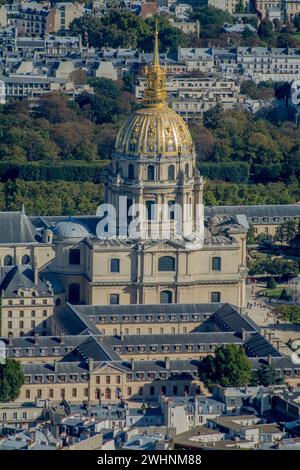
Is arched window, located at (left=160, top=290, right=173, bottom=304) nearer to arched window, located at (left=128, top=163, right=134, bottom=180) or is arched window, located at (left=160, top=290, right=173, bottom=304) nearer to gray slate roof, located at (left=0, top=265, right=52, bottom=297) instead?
arched window, located at (left=128, top=163, right=134, bottom=180)

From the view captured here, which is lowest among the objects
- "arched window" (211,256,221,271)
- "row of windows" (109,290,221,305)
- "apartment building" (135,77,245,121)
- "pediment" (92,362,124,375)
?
"pediment" (92,362,124,375)

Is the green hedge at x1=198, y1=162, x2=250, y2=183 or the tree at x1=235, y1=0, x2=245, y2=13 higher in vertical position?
the tree at x1=235, y1=0, x2=245, y2=13

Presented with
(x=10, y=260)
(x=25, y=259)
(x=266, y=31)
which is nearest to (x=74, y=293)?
(x=25, y=259)

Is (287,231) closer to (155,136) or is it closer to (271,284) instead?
(271,284)

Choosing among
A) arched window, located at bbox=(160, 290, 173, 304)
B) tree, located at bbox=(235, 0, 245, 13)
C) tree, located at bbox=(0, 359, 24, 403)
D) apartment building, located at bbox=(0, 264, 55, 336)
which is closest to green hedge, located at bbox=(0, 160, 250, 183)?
arched window, located at bbox=(160, 290, 173, 304)

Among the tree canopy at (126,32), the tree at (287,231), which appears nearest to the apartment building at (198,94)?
the tree canopy at (126,32)

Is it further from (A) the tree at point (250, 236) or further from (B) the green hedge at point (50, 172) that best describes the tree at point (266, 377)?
(B) the green hedge at point (50, 172)
